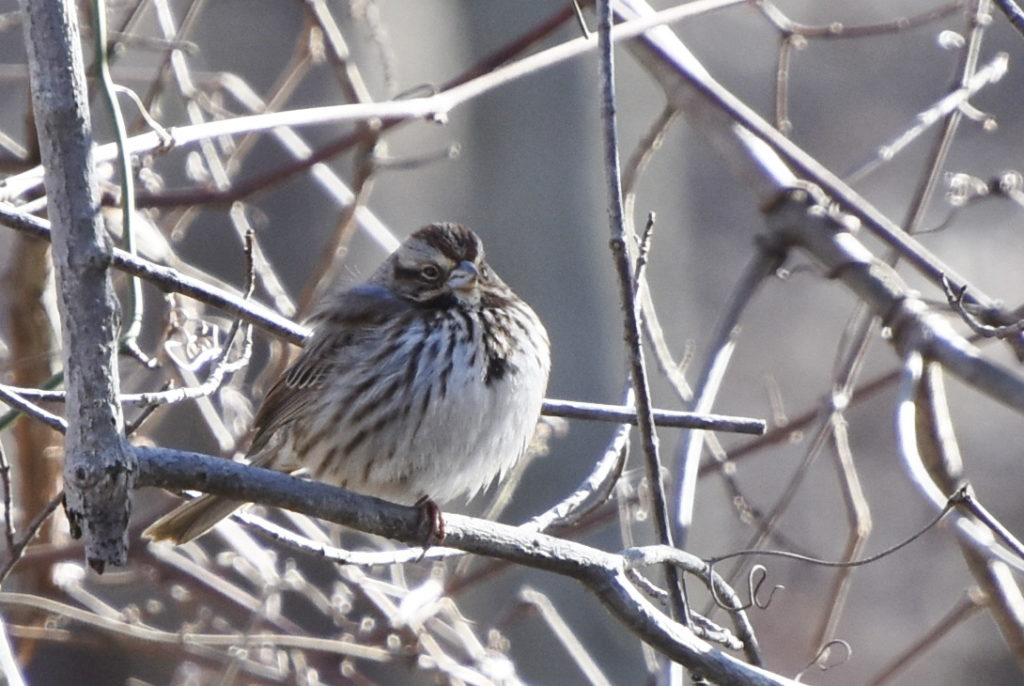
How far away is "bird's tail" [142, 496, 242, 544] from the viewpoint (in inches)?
153

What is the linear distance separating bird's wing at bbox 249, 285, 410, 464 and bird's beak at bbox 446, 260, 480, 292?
15cm

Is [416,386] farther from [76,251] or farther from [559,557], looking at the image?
[76,251]

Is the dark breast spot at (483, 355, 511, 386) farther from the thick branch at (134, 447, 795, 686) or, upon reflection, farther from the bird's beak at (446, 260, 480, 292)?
the thick branch at (134, 447, 795, 686)

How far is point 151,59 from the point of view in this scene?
30.5ft

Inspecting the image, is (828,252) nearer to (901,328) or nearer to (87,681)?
(901,328)

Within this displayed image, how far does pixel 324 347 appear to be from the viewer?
13.3 feet

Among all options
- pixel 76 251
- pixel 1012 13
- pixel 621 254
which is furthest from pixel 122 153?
pixel 1012 13

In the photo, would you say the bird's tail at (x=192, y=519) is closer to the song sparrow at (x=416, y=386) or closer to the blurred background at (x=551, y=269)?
the song sparrow at (x=416, y=386)

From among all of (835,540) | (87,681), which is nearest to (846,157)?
(835,540)

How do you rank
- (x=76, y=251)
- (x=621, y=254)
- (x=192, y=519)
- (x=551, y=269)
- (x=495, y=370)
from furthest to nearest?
(x=551, y=269)
(x=192, y=519)
(x=495, y=370)
(x=621, y=254)
(x=76, y=251)

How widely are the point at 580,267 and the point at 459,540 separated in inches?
167

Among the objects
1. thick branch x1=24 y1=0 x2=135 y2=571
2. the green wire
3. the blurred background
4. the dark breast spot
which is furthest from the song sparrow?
thick branch x1=24 y1=0 x2=135 y2=571

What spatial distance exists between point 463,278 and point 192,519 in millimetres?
923

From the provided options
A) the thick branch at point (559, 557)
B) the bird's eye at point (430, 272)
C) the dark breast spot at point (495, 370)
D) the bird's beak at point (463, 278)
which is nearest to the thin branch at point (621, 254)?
the thick branch at point (559, 557)
